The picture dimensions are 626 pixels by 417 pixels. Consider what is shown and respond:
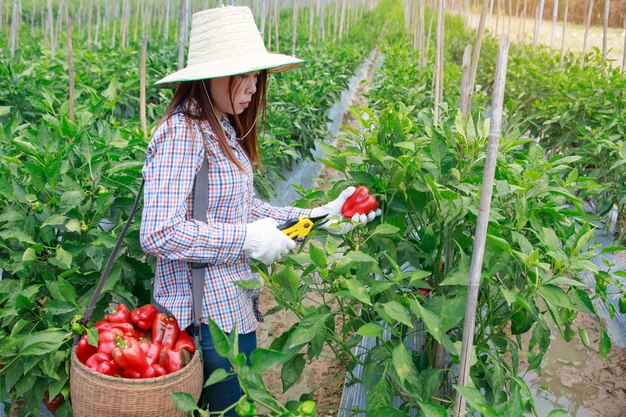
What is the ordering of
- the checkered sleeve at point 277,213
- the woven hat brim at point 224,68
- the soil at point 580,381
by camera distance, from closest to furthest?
the woven hat brim at point 224,68
the checkered sleeve at point 277,213
the soil at point 580,381

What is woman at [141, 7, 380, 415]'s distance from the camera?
160 cm

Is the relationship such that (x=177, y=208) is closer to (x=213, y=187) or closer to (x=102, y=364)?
(x=213, y=187)

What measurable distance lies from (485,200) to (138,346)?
87 cm

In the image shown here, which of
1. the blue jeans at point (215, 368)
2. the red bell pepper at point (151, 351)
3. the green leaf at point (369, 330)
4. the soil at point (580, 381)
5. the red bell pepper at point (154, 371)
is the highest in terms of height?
the green leaf at point (369, 330)

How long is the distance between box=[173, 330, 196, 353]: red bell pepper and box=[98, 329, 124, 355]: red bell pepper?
157mm

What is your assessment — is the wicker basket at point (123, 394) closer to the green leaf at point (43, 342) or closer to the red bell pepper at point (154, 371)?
the red bell pepper at point (154, 371)

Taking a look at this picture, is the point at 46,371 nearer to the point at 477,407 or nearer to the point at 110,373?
the point at 110,373

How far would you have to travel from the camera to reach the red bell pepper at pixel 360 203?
70.7 inches

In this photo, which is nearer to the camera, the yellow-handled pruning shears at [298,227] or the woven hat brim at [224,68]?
the woven hat brim at [224,68]

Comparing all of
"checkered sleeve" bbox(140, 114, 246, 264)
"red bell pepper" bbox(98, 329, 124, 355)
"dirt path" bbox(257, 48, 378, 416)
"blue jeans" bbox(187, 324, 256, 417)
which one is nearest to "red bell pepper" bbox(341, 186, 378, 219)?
"checkered sleeve" bbox(140, 114, 246, 264)

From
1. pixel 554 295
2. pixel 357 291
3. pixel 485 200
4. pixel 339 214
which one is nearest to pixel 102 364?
pixel 357 291

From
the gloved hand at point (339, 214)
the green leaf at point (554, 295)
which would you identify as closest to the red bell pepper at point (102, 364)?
the gloved hand at point (339, 214)

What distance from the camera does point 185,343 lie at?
5.49ft

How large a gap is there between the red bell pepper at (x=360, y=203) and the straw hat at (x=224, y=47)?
41 centimetres
